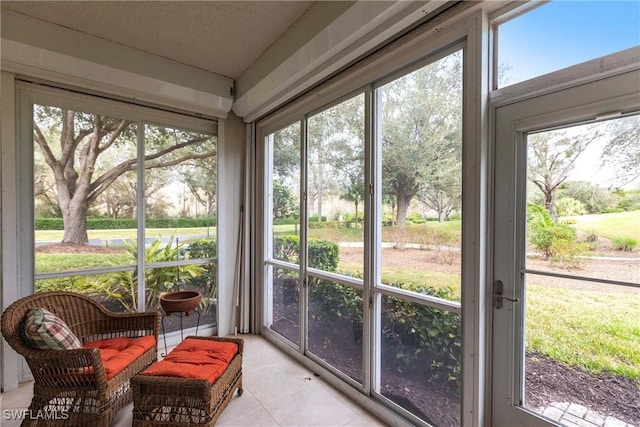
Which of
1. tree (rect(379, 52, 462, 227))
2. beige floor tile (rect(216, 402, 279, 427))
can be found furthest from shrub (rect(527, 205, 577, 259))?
beige floor tile (rect(216, 402, 279, 427))

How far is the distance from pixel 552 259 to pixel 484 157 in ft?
1.91

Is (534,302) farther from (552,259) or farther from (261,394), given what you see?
(261,394)

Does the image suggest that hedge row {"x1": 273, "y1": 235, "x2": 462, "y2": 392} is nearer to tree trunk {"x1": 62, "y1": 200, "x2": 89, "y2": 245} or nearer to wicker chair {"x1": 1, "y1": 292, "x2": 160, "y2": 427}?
wicker chair {"x1": 1, "y1": 292, "x2": 160, "y2": 427}

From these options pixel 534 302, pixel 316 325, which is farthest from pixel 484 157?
pixel 316 325

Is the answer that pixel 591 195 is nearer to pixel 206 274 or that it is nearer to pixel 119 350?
pixel 119 350

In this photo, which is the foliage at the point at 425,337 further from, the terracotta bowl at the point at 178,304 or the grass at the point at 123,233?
the grass at the point at 123,233

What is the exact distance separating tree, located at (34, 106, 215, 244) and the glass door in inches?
128

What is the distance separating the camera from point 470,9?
4.83 ft

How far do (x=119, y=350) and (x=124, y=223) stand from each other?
130cm

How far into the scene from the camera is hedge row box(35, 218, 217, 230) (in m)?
2.51

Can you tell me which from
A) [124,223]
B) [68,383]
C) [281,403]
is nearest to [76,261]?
[124,223]

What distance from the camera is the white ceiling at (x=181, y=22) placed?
2.08 m

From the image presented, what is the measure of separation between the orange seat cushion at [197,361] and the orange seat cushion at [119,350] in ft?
0.64

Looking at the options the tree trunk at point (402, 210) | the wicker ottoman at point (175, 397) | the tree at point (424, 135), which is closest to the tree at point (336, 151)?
the tree at point (424, 135)
